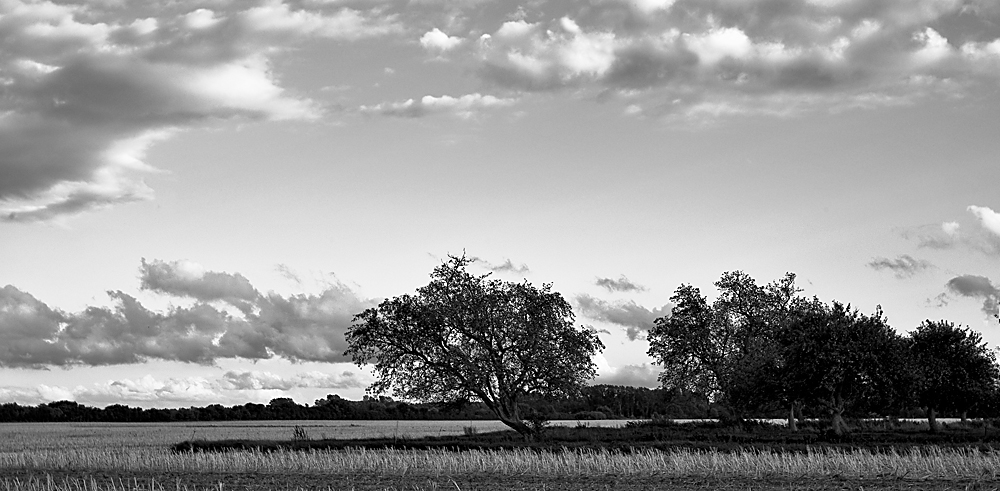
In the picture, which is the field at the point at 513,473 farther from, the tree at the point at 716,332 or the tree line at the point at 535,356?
the tree at the point at 716,332

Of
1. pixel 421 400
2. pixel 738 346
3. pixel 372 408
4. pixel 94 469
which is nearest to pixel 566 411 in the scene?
pixel 372 408

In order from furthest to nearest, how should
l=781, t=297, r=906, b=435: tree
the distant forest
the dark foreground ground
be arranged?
the distant forest, l=781, t=297, r=906, b=435: tree, the dark foreground ground

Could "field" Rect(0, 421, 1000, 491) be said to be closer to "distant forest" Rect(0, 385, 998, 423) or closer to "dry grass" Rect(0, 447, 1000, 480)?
"dry grass" Rect(0, 447, 1000, 480)

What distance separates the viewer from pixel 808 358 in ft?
192

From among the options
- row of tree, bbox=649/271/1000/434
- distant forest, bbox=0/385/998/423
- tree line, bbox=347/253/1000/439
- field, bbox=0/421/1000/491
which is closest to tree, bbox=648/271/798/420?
row of tree, bbox=649/271/1000/434

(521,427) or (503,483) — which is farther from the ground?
(521,427)

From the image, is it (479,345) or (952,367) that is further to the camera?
(952,367)

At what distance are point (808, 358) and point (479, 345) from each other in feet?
67.7

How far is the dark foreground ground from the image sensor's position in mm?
29234

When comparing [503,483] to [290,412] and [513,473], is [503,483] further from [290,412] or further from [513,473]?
[290,412]

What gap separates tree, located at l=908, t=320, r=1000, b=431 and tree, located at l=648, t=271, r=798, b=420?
11630 millimetres

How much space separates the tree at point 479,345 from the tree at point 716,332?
75.1 feet

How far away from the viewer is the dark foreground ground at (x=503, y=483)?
2923cm

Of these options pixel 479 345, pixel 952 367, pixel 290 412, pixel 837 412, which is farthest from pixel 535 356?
pixel 290 412
